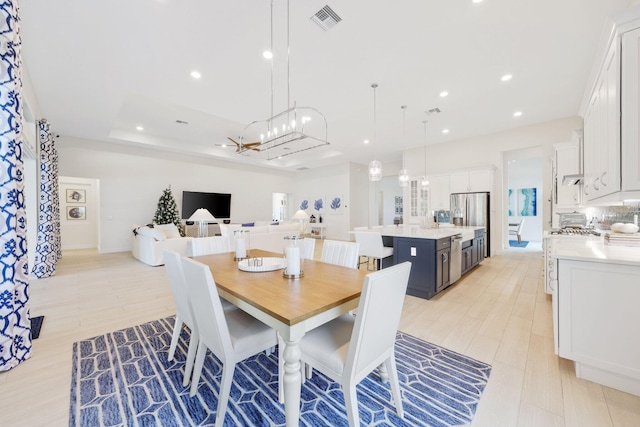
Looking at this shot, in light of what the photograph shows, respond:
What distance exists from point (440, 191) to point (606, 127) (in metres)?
5.07

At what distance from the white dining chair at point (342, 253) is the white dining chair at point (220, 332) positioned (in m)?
0.95

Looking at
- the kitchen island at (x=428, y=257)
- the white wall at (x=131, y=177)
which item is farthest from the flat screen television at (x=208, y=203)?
the kitchen island at (x=428, y=257)

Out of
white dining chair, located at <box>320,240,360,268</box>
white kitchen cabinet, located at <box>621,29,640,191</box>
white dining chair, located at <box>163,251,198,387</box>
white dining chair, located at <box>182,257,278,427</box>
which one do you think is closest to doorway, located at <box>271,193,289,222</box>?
white dining chair, located at <box>320,240,360,268</box>

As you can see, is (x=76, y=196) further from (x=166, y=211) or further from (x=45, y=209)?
(x=45, y=209)

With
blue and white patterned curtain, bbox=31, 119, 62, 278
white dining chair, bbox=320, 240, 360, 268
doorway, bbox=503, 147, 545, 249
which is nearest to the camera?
white dining chair, bbox=320, 240, 360, 268

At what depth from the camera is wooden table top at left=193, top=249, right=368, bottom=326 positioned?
120cm

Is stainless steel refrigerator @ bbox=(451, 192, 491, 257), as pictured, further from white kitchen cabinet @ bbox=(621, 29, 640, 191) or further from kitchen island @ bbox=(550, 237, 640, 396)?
white kitchen cabinet @ bbox=(621, 29, 640, 191)

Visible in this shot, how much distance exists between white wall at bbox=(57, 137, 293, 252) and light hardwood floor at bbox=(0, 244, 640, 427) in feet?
9.05

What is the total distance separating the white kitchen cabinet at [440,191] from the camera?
22.3 ft

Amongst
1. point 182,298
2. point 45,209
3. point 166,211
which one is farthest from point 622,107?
point 166,211

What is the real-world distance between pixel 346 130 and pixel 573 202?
4.62 metres

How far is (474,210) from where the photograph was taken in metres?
6.14

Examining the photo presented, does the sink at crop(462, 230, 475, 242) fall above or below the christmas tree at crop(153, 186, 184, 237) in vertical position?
below

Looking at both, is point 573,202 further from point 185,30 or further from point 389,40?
point 185,30
